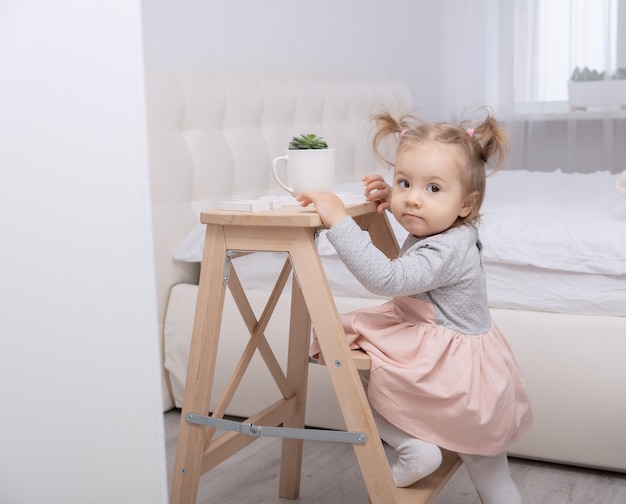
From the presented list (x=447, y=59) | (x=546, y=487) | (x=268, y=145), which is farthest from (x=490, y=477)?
(x=447, y=59)

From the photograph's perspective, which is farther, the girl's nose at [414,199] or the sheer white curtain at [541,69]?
the sheer white curtain at [541,69]

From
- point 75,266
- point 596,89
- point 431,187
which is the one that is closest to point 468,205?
point 431,187

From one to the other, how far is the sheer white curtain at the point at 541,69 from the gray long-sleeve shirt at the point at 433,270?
2769 millimetres

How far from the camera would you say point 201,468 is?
4.25 feet

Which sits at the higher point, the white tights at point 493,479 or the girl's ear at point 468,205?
the girl's ear at point 468,205

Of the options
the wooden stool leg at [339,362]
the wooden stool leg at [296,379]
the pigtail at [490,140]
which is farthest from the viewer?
the wooden stool leg at [296,379]

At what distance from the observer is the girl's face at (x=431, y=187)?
1.24 meters

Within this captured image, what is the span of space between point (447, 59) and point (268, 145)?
1898 mm

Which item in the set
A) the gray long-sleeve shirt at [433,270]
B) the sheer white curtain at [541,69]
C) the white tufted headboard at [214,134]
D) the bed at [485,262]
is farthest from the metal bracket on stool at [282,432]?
the sheer white curtain at [541,69]

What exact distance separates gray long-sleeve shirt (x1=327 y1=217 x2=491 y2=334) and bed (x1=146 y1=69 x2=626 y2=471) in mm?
460

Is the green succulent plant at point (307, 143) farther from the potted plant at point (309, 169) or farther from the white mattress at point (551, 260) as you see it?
the white mattress at point (551, 260)

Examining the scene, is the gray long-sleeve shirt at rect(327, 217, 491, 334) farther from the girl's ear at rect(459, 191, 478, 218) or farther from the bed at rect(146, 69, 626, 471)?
the bed at rect(146, 69, 626, 471)

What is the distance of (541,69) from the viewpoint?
3879 mm

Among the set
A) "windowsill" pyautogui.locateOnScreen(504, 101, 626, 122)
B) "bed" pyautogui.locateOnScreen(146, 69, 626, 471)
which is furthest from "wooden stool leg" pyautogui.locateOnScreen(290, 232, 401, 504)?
"windowsill" pyautogui.locateOnScreen(504, 101, 626, 122)
